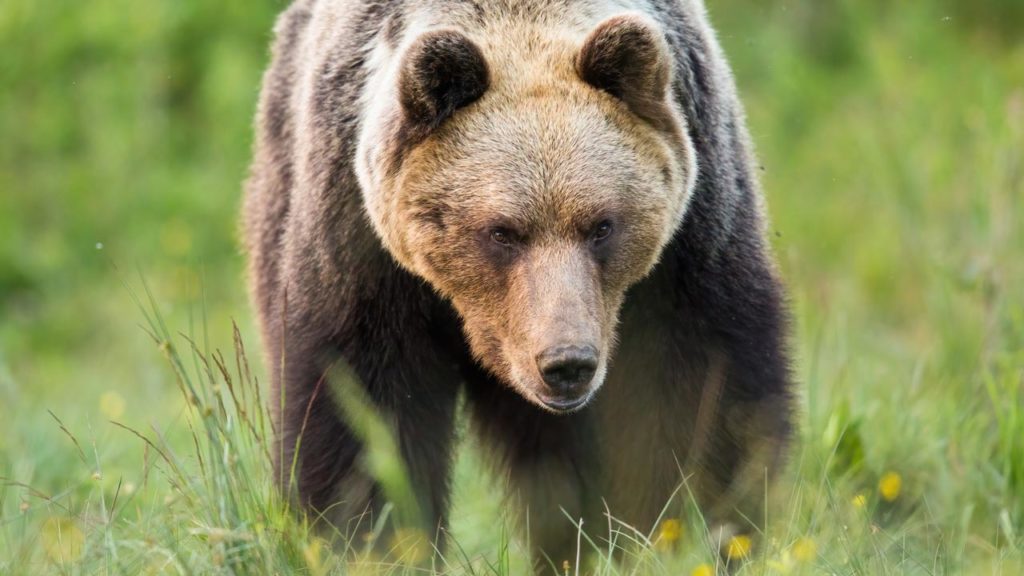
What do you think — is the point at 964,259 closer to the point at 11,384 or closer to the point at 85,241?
the point at 11,384

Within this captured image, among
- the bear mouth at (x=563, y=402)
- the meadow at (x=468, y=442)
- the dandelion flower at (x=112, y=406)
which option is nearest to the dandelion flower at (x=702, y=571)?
the meadow at (x=468, y=442)

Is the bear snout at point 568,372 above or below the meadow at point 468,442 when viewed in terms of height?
above

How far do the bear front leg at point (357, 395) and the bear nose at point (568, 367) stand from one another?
71 centimetres

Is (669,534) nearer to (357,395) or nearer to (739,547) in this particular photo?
(739,547)

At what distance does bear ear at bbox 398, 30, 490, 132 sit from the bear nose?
31.9 inches

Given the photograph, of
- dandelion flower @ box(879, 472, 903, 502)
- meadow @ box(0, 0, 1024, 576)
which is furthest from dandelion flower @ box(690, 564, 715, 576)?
dandelion flower @ box(879, 472, 903, 502)

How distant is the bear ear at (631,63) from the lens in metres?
4.14

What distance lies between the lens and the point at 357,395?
445 centimetres

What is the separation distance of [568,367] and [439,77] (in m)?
0.91

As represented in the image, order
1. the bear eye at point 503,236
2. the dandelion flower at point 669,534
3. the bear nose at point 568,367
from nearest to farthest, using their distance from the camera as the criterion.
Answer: the bear nose at point 568,367
the bear eye at point 503,236
the dandelion flower at point 669,534

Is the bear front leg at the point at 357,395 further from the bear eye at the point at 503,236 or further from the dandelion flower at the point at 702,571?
the dandelion flower at the point at 702,571

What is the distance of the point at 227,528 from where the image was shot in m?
3.79

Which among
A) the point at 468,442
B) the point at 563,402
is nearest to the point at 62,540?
the point at 563,402

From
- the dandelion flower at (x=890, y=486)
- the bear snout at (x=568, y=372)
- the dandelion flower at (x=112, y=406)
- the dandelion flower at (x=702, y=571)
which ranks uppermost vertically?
the bear snout at (x=568, y=372)
